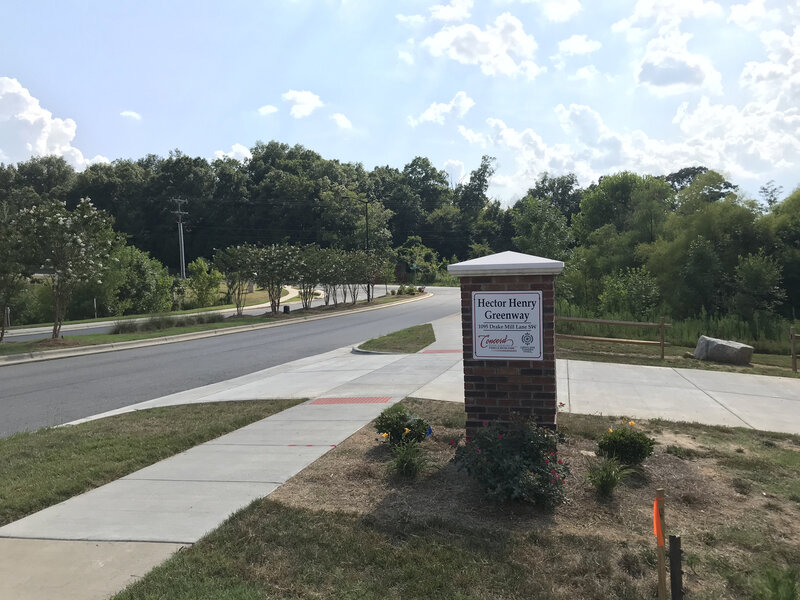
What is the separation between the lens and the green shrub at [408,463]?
516 cm

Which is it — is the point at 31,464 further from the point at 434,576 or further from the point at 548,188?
the point at 548,188

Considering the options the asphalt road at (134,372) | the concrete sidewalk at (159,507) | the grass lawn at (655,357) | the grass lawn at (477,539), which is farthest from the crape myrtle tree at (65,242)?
the grass lawn at (477,539)

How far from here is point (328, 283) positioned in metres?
37.9

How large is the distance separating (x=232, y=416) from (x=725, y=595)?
21.2ft

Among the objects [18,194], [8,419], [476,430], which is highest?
[18,194]

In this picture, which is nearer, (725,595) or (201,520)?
(725,595)

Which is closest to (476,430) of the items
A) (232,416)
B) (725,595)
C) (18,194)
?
(725,595)

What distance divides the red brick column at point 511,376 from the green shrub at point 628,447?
2.05 feet

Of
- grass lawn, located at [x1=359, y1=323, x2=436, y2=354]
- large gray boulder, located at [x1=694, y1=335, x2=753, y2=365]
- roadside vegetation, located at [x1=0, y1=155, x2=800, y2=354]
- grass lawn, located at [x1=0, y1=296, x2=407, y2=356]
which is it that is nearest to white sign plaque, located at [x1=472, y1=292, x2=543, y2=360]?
grass lawn, located at [x1=359, y1=323, x2=436, y2=354]

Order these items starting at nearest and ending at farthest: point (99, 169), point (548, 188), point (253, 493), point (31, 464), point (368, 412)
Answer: point (253, 493), point (31, 464), point (368, 412), point (99, 169), point (548, 188)

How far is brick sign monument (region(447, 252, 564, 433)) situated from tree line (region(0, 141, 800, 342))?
1877 centimetres

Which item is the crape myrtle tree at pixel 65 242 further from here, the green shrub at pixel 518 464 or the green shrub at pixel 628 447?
the green shrub at pixel 628 447

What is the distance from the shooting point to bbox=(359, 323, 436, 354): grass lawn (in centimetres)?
1564

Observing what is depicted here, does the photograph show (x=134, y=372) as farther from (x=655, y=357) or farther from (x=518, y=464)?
(x=655, y=357)
